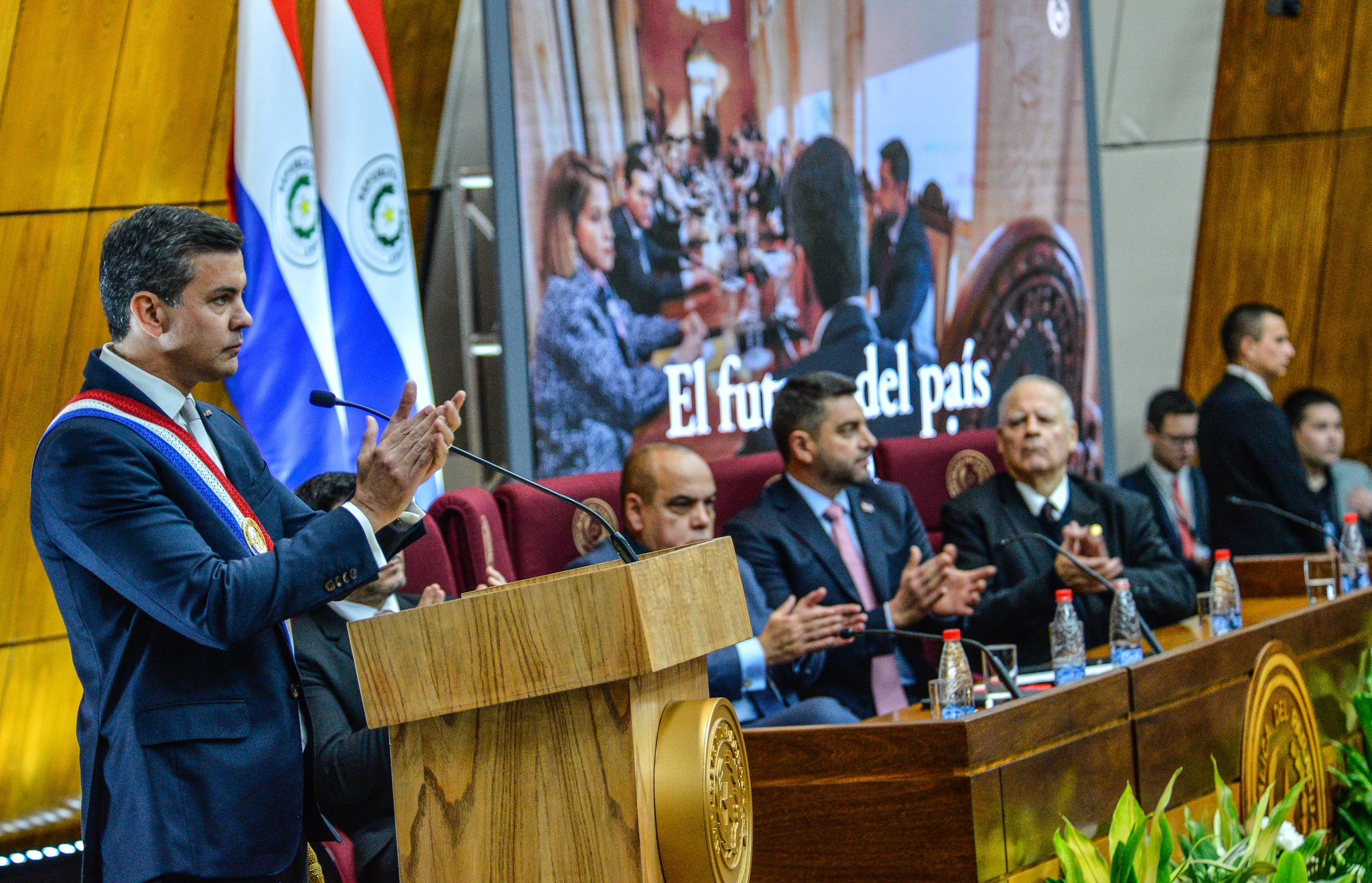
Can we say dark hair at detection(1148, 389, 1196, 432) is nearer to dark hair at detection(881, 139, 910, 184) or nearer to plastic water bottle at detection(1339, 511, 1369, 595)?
dark hair at detection(881, 139, 910, 184)

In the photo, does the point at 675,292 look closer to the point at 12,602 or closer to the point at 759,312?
the point at 759,312

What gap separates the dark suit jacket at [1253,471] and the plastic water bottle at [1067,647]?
8.47ft

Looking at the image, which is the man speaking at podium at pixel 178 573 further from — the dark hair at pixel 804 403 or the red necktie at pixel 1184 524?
the red necktie at pixel 1184 524

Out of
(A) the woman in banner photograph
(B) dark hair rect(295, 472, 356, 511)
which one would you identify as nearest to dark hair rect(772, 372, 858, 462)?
(A) the woman in banner photograph

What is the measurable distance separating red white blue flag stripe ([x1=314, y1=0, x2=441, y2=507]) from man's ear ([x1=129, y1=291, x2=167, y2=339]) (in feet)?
5.75

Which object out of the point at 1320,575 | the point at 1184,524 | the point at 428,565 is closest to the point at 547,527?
the point at 428,565

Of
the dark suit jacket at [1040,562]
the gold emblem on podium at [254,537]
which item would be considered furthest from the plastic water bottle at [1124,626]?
the gold emblem on podium at [254,537]

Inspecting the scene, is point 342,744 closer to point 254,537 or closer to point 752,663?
point 254,537

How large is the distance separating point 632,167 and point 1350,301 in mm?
3854

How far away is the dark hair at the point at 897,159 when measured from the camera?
513 centimetres

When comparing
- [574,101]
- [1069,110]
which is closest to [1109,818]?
[574,101]

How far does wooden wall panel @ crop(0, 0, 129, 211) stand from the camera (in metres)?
3.46

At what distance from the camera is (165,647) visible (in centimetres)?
174

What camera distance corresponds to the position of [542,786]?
1.63 meters
